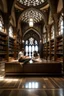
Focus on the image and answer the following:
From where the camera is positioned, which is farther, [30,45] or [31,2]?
[30,45]

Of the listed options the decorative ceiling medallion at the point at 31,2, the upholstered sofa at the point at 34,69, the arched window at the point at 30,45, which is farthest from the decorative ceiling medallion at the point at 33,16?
the upholstered sofa at the point at 34,69

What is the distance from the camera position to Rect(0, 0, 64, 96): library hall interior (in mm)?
4809

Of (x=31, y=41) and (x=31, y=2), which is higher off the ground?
(x=31, y=2)

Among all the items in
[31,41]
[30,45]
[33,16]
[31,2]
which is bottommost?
[30,45]

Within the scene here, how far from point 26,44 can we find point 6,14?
1497 centimetres

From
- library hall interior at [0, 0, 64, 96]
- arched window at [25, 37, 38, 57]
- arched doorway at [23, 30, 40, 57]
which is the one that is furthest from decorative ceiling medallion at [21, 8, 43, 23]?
arched window at [25, 37, 38, 57]

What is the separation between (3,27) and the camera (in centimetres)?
1205

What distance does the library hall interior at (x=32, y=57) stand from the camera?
15.8ft

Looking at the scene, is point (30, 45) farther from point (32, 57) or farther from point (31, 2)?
point (32, 57)

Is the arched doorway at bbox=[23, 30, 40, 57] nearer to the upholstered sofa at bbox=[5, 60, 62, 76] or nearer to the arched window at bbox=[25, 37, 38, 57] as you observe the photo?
the arched window at bbox=[25, 37, 38, 57]

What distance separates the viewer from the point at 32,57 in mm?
9508

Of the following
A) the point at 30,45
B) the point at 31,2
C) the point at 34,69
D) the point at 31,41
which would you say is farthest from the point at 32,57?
the point at 30,45

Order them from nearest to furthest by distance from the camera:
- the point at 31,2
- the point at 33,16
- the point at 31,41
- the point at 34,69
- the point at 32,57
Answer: the point at 34,69
the point at 32,57
the point at 31,2
the point at 33,16
the point at 31,41

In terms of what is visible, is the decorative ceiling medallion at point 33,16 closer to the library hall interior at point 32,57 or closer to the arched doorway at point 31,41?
the library hall interior at point 32,57
